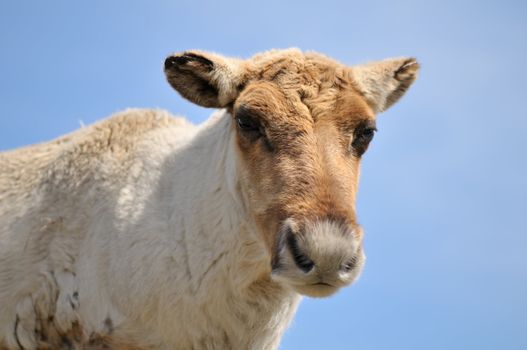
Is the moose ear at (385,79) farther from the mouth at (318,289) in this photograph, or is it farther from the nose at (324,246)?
the mouth at (318,289)

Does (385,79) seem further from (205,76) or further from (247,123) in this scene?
(205,76)

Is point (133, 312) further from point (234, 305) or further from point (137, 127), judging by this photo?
point (137, 127)

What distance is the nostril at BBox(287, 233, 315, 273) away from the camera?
6535 millimetres

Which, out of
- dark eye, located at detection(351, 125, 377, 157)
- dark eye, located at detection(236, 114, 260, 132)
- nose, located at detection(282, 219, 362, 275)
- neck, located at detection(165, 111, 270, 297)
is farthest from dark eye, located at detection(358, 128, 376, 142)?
nose, located at detection(282, 219, 362, 275)

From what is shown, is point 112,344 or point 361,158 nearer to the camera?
point 361,158

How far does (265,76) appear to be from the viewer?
26.6ft

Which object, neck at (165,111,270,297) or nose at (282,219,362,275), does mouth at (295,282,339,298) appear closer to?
nose at (282,219,362,275)

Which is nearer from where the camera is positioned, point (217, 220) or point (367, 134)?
point (367, 134)

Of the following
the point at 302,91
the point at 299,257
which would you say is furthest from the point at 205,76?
the point at 299,257

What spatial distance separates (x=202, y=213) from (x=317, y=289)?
7.30 feet

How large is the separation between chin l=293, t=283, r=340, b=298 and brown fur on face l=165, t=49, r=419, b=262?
468 millimetres

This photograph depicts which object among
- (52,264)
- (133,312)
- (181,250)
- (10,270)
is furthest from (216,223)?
(10,270)

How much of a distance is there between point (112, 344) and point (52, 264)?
133 cm

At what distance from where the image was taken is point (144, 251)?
8.67m
